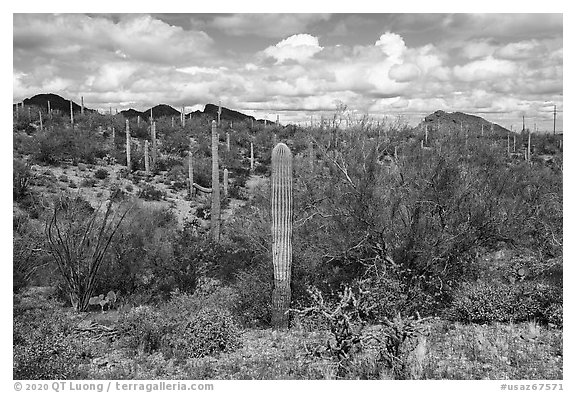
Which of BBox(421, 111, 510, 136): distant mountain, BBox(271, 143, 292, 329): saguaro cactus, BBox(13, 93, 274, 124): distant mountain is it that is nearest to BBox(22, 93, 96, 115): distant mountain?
BBox(13, 93, 274, 124): distant mountain

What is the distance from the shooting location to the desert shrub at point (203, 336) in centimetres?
735

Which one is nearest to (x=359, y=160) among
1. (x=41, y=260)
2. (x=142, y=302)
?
(x=142, y=302)

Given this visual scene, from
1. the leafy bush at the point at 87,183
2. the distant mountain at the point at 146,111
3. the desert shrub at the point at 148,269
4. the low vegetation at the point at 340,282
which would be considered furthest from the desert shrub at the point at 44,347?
the distant mountain at the point at 146,111

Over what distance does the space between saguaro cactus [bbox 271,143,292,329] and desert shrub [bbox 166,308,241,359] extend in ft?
3.43

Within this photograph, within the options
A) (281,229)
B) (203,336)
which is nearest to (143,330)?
(203,336)

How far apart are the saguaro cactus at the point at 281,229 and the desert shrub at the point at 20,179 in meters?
11.7

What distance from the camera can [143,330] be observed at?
788 centimetres

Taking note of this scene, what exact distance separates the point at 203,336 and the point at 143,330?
0.98m

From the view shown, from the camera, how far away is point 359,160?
999cm

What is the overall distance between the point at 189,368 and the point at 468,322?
14.2 feet

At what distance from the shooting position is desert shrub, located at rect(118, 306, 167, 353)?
25.3ft

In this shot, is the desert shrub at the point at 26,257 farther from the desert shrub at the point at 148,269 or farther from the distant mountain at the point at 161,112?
the distant mountain at the point at 161,112
